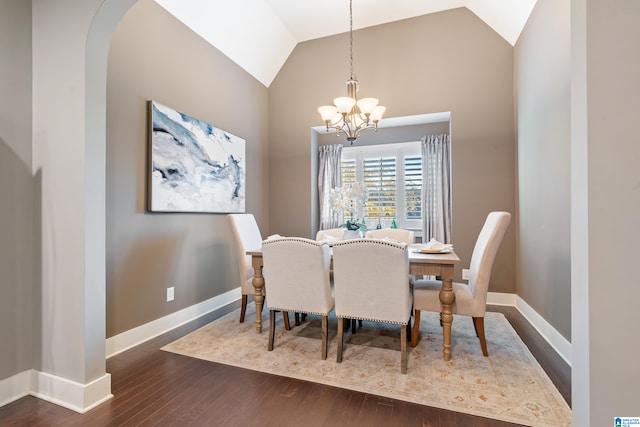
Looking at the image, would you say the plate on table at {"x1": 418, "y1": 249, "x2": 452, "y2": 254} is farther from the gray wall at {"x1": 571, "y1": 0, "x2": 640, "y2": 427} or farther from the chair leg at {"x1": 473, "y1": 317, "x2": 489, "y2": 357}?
the gray wall at {"x1": 571, "y1": 0, "x2": 640, "y2": 427}

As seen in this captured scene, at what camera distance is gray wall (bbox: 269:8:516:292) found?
3646mm

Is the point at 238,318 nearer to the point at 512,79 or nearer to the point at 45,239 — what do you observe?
the point at 45,239

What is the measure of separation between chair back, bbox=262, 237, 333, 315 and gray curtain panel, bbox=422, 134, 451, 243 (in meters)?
2.52

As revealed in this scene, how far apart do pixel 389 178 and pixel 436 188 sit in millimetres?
727

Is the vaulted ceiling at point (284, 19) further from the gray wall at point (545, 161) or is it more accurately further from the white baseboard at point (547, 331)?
the white baseboard at point (547, 331)

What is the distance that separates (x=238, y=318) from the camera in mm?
3160

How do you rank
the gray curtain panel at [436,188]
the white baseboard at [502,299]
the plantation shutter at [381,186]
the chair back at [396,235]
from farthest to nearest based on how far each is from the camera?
the plantation shutter at [381,186] → the gray curtain panel at [436,188] → the white baseboard at [502,299] → the chair back at [396,235]

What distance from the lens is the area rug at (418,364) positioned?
5.60 feet

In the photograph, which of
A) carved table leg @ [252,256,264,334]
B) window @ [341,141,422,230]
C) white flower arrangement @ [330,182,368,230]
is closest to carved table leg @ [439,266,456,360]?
white flower arrangement @ [330,182,368,230]

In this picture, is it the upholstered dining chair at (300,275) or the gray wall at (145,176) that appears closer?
the upholstered dining chair at (300,275)

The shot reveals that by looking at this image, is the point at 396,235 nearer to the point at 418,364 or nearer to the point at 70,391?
the point at 418,364

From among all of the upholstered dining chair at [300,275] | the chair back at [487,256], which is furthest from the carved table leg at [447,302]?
the upholstered dining chair at [300,275]

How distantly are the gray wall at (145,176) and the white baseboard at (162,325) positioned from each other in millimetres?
55

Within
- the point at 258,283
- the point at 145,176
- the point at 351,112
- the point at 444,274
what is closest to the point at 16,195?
the point at 145,176
